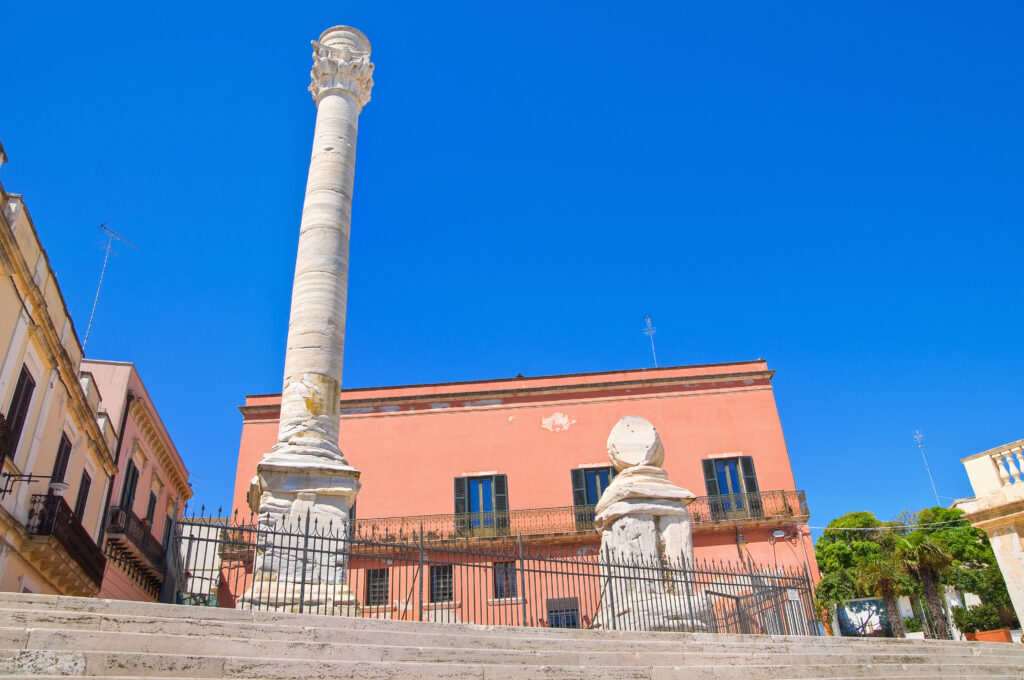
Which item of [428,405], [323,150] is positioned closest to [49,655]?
[323,150]

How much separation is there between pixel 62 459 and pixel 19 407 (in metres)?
2.50

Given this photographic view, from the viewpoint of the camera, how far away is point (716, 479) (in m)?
21.6

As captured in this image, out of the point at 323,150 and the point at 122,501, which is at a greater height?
the point at 323,150

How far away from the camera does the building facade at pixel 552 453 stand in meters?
20.7

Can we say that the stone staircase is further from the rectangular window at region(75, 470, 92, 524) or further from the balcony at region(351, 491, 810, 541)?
the balcony at region(351, 491, 810, 541)

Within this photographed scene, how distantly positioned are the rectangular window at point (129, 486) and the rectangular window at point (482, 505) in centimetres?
820

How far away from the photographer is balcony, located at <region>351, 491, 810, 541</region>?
20.4 metres

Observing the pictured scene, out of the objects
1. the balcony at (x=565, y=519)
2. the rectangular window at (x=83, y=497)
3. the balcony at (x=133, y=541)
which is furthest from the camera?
the balcony at (x=565, y=519)

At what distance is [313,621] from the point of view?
5.73 metres

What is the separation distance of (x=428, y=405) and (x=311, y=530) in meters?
14.9

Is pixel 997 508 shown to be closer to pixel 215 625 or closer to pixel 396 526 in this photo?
pixel 215 625

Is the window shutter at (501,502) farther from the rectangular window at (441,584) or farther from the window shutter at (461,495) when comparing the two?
the rectangular window at (441,584)

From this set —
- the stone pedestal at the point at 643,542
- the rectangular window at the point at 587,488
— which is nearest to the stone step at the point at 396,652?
the stone pedestal at the point at 643,542

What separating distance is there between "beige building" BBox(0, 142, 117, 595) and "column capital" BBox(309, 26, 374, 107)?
4.71 metres
